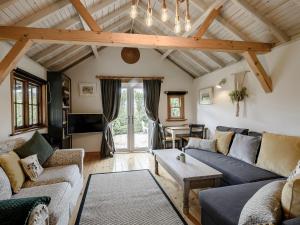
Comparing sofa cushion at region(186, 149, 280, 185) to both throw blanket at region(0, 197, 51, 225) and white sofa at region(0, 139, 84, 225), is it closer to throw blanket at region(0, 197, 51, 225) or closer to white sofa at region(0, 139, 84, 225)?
white sofa at region(0, 139, 84, 225)

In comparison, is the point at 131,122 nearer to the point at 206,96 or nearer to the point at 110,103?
the point at 110,103

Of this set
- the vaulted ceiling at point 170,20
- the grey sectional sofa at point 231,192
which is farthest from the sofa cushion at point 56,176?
the vaulted ceiling at point 170,20

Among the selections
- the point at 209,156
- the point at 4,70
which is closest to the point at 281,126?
the point at 209,156

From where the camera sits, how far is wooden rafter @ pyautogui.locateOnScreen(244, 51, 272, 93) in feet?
10.3

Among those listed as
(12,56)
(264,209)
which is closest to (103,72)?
(12,56)

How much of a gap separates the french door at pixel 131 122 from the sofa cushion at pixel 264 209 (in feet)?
14.5

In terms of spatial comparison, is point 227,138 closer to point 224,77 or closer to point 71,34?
point 224,77

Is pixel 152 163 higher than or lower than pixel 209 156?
lower

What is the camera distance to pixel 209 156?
11.1ft

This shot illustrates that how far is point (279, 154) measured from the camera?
2555mm

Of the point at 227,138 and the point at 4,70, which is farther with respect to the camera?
the point at 227,138

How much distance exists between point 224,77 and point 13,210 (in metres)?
4.40

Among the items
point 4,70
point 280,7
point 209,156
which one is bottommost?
point 209,156

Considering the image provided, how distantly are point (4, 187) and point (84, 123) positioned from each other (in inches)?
127
